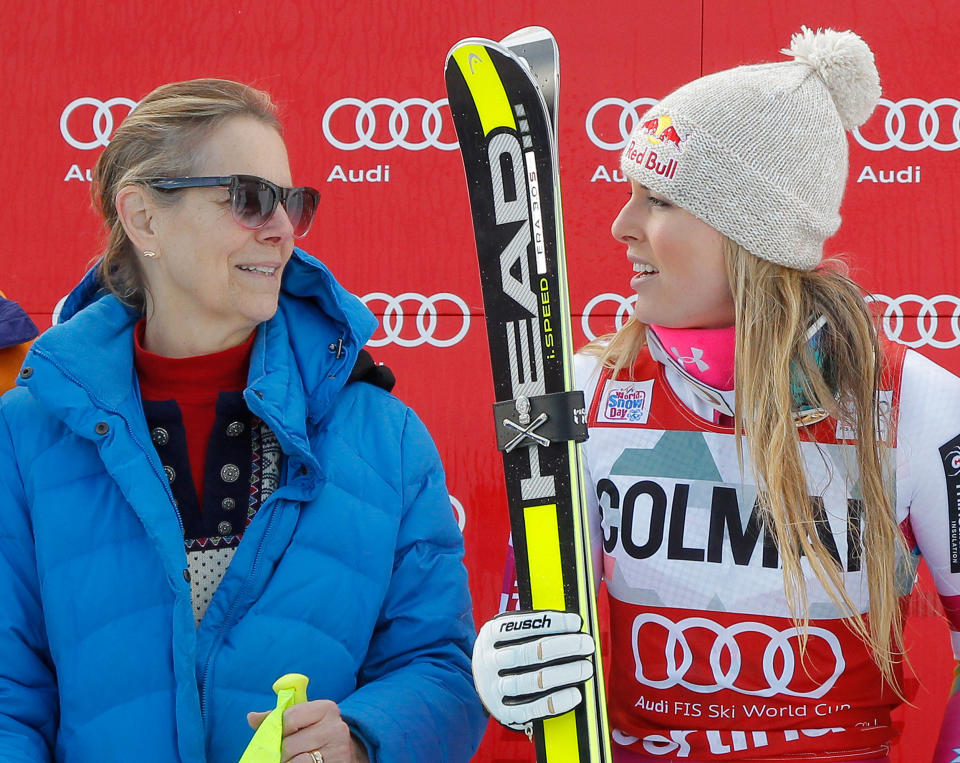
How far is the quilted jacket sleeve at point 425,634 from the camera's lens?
5.61ft

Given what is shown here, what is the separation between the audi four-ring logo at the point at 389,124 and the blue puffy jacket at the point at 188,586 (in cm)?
130

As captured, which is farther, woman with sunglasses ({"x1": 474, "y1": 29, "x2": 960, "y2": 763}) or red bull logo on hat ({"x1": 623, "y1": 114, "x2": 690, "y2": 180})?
red bull logo on hat ({"x1": 623, "y1": 114, "x2": 690, "y2": 180})

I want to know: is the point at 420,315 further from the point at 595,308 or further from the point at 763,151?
the point at 763,151

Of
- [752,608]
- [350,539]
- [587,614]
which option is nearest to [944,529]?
[752,608]

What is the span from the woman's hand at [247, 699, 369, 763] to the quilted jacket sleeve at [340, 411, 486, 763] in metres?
0.08

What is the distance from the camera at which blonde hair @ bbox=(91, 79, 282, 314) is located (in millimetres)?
1842

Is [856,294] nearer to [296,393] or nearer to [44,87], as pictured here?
[296,393]

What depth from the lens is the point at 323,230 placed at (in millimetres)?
2988

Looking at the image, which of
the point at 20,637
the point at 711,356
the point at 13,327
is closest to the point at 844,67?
the point at 711,356

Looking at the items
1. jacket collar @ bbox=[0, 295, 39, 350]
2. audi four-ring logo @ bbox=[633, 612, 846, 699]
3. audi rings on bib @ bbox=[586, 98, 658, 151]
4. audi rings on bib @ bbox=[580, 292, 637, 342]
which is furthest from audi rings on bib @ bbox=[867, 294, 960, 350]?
jacket collar @ bbox=[0, 295, 39, 350]

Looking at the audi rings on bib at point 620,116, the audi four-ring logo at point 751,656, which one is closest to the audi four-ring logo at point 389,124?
the audi rings on bib at point 620,116

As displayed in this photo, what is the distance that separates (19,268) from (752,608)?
2.22m

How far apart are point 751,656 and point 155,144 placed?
4.30ft

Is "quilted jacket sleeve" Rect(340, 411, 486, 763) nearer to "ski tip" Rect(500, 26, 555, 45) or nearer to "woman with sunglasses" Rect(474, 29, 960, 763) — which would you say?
"woman with sunglasses" Rect(474, 29, 960, 763)
